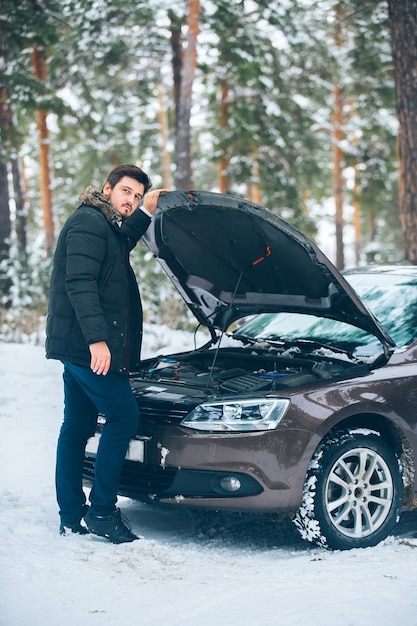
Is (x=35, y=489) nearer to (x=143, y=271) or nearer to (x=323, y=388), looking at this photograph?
(x=323, y=388)

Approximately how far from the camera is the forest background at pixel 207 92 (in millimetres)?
13016

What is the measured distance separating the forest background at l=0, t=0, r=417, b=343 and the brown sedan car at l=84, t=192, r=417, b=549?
5000mm

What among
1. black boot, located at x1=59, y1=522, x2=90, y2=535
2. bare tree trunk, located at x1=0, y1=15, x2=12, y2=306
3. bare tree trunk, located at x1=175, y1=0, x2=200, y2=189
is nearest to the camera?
black boot, located at x1=59, y1=522, x2=90, y2=535

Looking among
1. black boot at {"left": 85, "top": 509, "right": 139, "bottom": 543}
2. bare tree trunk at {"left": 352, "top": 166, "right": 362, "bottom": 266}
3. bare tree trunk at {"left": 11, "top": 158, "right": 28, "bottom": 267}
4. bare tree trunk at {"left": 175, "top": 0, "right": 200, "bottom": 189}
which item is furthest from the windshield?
bare tree trunk at {"left": 352, "top": 166, "right": 362, "bottom": 266}

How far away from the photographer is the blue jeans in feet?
14.2

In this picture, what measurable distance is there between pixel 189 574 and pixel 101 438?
3.02 ft

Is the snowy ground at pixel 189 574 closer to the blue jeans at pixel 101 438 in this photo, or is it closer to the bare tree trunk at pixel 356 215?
the blue jeans at pixel 101 438

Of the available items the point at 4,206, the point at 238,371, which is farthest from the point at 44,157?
the point at 238,371

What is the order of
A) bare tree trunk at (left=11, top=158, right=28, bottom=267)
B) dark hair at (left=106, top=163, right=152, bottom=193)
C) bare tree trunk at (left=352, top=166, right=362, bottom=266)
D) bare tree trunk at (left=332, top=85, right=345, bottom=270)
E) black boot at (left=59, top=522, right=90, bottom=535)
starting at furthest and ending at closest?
bare tree trunk at (left=352, top=166, right=362, bottom=266) → bare tree trunk at (left=332, top=85, right=345, bottom=270) → bare tree trunk at (left=11, top=158, right=28, bottom=267) → dark hair at (left=106, top=163, right=152, bottom=193) → black boot at (left=59, top=522, right=90, bottom=535)

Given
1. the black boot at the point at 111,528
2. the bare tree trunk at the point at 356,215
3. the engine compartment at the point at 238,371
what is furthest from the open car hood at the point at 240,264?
the bare tree trunk at the point at 356,215

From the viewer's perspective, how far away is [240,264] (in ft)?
17.3

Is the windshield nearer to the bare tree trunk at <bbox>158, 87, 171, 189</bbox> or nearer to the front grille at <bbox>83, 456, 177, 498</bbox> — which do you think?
the front grille at <bbox>83, 456, 177, 498</bbox>

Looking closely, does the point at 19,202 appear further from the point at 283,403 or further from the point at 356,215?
the point at 356,215

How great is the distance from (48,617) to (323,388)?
6.20ft
